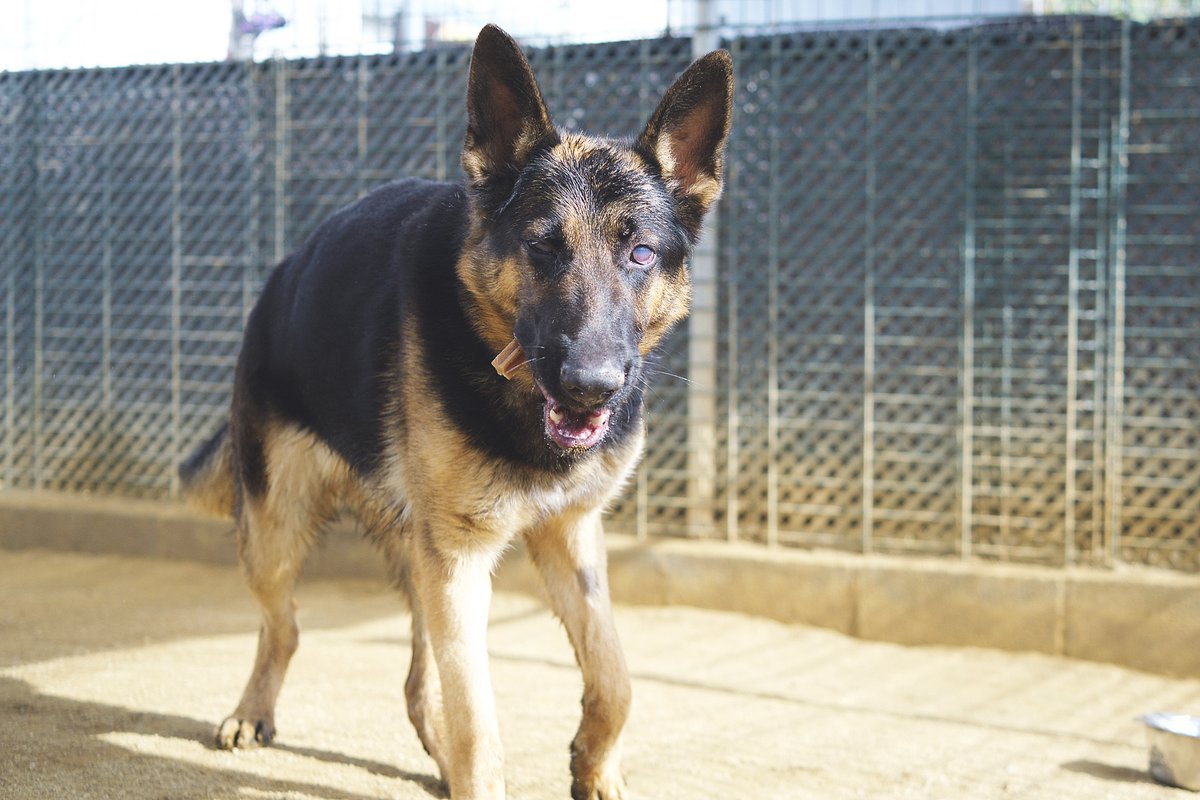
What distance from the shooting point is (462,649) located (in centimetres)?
330

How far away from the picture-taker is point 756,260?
6.62 m

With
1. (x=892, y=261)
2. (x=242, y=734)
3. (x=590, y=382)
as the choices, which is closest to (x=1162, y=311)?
(x=892, y=261)

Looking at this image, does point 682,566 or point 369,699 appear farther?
point 682,566

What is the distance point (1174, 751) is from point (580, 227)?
283 centimetres

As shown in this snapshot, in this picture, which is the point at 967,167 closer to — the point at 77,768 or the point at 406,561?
the point at 406,561

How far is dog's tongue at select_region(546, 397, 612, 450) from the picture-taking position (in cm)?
297

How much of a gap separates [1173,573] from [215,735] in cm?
452

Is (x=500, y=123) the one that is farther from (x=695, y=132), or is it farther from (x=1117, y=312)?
(x=1117, y=312)

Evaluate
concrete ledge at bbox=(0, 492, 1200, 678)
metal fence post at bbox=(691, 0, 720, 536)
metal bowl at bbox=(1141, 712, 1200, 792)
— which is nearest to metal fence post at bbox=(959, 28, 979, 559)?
concrete ledge at bbox=(0, 492, 1200, 678)

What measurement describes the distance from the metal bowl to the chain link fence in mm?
1822

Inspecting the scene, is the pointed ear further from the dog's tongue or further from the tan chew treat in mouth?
the dog's tongue

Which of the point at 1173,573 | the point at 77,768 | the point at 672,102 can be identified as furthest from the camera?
the point at 1173,573

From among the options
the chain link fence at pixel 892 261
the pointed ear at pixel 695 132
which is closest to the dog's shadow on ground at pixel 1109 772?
the chain link fence at pixel 892 261

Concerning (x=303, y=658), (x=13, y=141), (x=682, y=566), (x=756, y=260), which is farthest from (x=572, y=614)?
(x=13, y=141)
